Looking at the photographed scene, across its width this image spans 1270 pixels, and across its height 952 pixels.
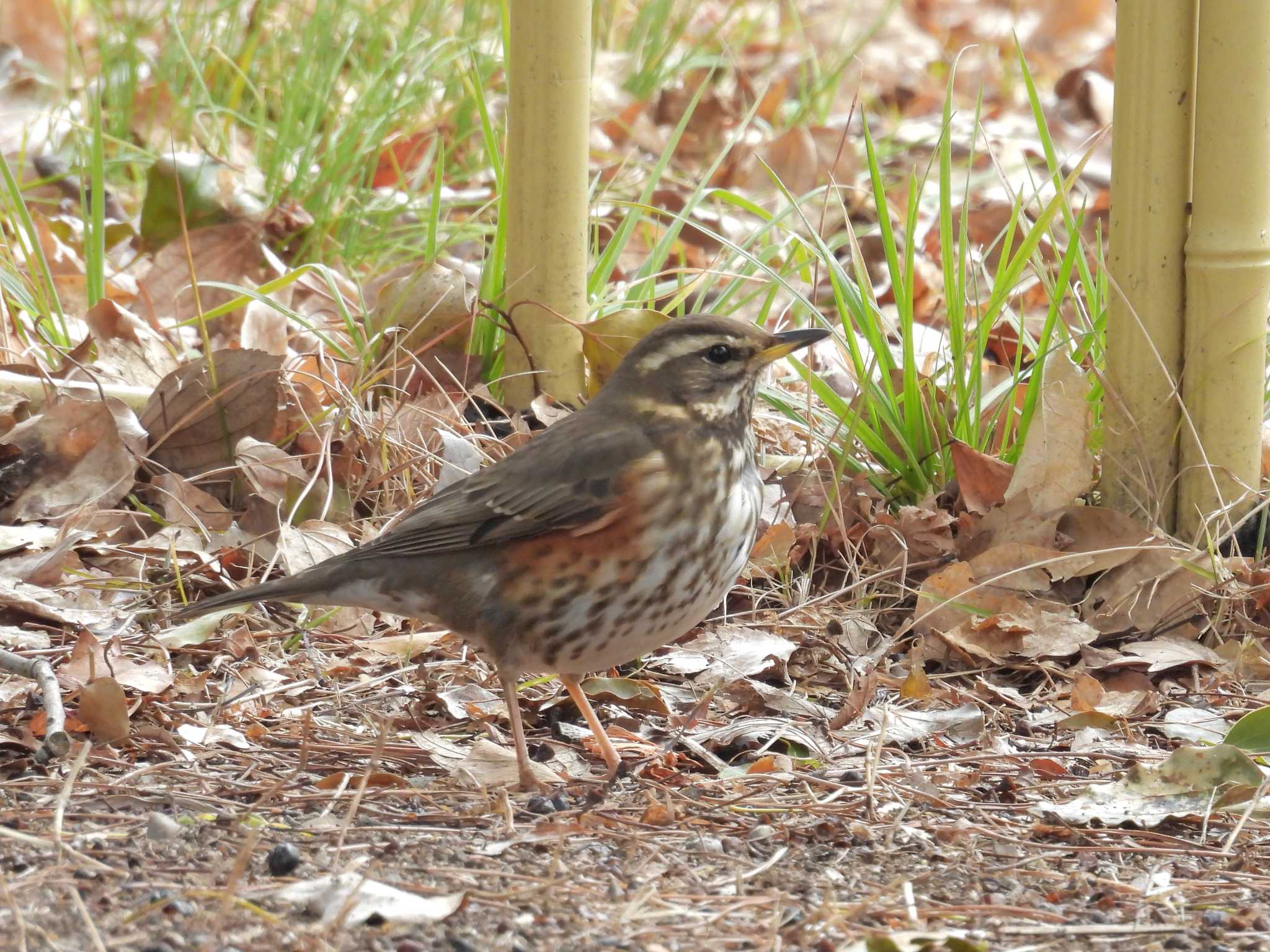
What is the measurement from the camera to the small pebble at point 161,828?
10.8 feet

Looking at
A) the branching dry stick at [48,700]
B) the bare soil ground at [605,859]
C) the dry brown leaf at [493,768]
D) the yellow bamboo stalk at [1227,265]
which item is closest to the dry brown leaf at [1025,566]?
the yellow bamboo stalk at [1227,265]

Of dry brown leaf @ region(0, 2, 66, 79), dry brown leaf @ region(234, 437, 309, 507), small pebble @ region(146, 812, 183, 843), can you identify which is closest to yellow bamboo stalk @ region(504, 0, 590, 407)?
dry brown leaf @ region(234, 437, 309, 507)

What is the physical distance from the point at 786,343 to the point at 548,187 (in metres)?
1.49

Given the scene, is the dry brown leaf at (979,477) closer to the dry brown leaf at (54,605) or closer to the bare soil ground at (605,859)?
the bare soil ground at (605,859)

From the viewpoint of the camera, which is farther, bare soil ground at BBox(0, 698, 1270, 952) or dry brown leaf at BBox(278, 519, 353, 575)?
dry brown leaf at BBox(278, 519, 353, 575)

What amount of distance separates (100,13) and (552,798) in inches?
236

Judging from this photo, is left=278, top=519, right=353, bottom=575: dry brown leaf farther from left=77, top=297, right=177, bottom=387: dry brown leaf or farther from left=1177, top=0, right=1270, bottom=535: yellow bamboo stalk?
left=1177, top=0, right=1270, bottom=535: yellow bamboo stalk

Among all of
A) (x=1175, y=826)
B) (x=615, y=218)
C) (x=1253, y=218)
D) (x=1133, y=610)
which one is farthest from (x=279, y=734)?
(x=615, y=218)

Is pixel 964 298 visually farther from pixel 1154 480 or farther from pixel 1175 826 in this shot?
pixel 1175 826

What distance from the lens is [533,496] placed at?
412 cm

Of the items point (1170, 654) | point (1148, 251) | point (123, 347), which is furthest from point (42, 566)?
point (1148, 251)

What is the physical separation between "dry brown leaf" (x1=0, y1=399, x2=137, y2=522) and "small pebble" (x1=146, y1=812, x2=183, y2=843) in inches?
77.2

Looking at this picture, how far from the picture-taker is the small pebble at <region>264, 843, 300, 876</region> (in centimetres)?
312

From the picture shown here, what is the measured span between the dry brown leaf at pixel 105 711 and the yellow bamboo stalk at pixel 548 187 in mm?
2081
